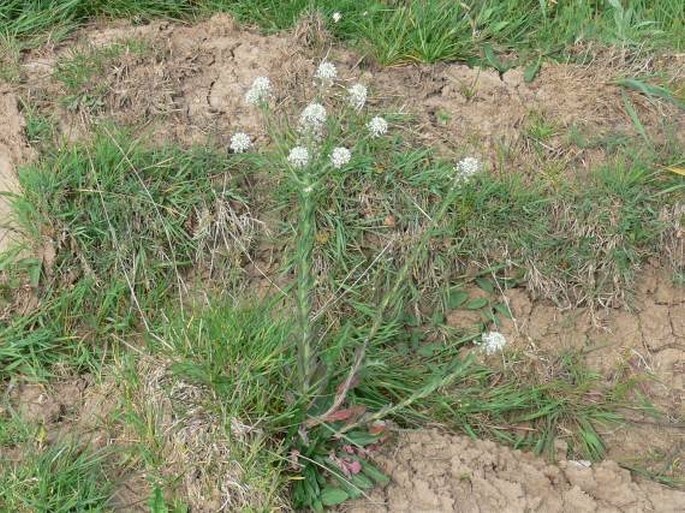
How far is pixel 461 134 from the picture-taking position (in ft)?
13.1

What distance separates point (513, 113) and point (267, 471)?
74.5 inches

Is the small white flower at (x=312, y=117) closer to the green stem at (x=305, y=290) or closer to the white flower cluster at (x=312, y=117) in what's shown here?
the white flower cluster at (x=312, y=117)

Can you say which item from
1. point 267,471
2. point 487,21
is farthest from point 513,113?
point 267,471

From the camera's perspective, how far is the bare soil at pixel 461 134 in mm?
3203

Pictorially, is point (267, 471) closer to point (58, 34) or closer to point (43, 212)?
point (43, 212)

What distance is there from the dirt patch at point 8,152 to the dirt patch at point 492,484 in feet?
5.23

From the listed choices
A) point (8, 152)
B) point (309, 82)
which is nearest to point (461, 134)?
point (309, 82)

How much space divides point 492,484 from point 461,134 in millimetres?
1487

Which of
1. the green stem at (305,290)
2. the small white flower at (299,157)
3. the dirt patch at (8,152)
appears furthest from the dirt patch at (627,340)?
the dirt patch at (8,152)

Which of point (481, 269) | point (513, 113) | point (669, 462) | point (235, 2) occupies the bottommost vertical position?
point (669, 462)

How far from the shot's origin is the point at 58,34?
3979 mm

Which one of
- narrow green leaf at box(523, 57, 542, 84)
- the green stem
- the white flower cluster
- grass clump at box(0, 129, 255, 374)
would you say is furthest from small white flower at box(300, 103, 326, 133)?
narrow green leaf at box(523, 57, 542, 84)

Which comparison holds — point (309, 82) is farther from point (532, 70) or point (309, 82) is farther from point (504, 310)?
point (504, 310)

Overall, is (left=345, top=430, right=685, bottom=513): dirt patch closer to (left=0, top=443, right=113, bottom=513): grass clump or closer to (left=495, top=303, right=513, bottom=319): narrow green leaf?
(left=495, top=303, right=513, bottom=319): narrow green leaf
